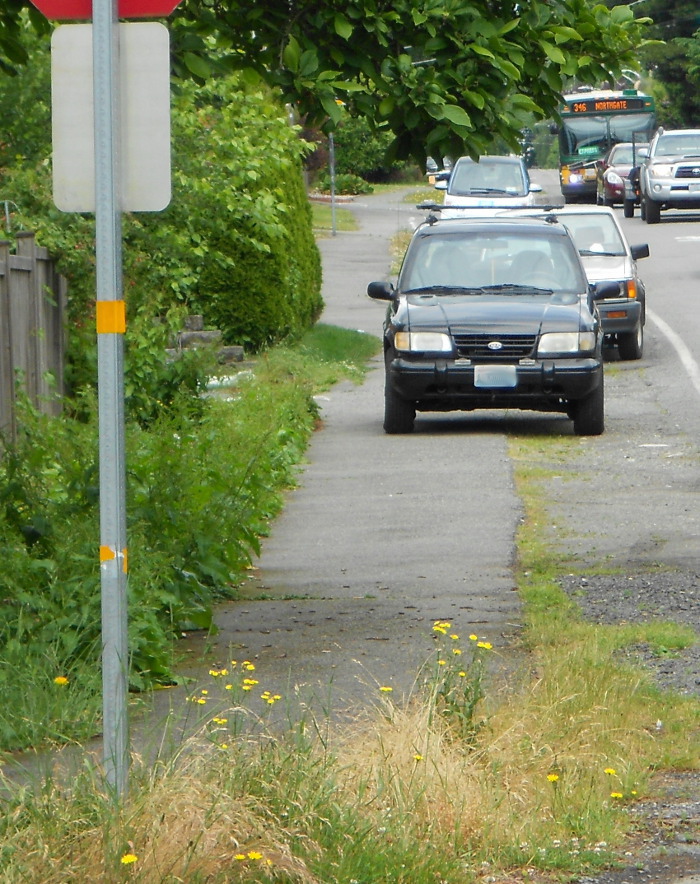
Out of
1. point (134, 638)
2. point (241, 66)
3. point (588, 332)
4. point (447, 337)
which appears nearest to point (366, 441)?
point (447, 337)

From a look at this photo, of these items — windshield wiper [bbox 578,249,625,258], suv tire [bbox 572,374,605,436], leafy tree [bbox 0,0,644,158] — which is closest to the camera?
leafy tree [bbox 0,0,644,158]

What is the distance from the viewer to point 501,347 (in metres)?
13.4

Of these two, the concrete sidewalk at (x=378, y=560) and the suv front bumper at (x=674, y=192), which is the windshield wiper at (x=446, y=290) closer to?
the concrete sidewalk at (x=378, y=560)

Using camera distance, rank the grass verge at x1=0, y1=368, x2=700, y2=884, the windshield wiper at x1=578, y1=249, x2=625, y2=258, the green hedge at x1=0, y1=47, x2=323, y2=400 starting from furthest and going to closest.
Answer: the windshield wiper at x1=578, y1=249, x2=625, y2=258
the green hedge at x1=0, y1=47, x2=323, y2=400
the grass verge at x1=0, y1=368, x2=700, y2=884

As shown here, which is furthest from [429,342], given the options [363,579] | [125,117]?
[125,117]

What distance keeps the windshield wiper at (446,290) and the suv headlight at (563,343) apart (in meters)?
0.94

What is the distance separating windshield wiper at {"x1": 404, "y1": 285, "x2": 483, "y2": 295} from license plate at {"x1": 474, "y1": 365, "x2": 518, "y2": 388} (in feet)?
3.17

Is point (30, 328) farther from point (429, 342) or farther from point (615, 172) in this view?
point (615, 172)

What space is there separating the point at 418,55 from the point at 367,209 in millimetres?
40338

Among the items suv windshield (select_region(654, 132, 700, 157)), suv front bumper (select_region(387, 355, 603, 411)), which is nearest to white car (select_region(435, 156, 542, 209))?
suv windshield (select_region(654, 132, 700, 157))

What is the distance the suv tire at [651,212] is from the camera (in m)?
39.7

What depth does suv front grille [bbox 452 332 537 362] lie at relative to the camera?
44.1ft

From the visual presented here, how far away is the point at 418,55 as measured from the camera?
7.59 meters

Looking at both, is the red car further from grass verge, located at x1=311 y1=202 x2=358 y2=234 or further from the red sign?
the red sign
